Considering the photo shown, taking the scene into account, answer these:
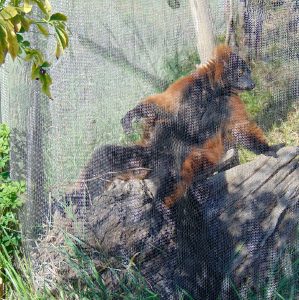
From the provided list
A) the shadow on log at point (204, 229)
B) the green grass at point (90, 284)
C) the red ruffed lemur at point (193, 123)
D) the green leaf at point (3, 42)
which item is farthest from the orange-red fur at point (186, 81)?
the green leaf at point (3, 42)

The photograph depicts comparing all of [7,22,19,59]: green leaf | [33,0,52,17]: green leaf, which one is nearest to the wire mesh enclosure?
[33,0,52,17]: green leaf

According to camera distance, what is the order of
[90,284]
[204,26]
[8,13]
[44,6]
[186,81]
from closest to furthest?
[8,13], [44,6], [204,26], [186,81], [90,284]

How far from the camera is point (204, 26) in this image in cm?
377

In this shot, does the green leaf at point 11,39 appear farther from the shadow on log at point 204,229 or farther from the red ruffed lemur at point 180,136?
the shadow on log at point 204,229

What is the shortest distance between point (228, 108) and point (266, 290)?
3.63ft

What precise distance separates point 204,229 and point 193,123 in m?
0.65

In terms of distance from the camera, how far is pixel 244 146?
387 cm

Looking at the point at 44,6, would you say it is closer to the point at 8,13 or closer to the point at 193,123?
the point at 8,13

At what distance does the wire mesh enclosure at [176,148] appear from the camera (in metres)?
3.77

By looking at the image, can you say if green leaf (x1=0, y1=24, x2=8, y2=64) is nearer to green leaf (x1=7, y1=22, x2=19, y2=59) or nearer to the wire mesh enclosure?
green leaf (x1=7, y1=22, x2=19, y2=59)

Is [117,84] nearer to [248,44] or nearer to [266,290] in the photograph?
[248,44]

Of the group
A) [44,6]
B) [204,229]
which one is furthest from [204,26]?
[44,6]

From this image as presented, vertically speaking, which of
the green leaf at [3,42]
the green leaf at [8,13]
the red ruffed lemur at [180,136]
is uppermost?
the green leaf at [8,13]

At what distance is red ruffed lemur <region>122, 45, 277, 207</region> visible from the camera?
12.7 feet
